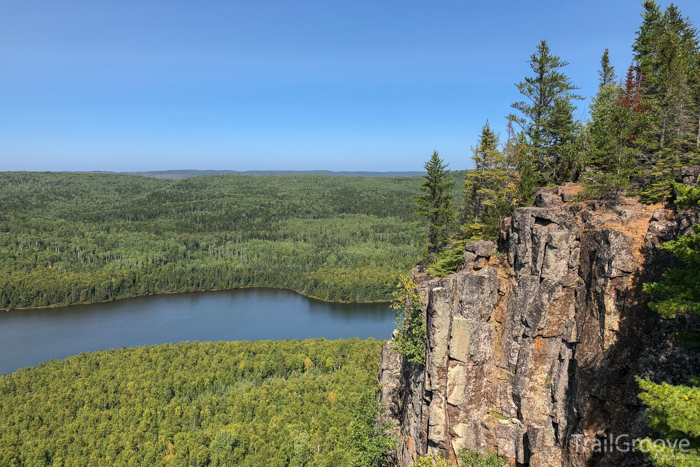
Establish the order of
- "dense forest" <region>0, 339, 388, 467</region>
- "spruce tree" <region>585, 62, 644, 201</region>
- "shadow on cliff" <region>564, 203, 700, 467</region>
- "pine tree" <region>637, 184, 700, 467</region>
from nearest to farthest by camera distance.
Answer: "pine tree" <region>637, 184, 700, 467</region> → "shadow on cliff" <region>564, 203, 700, 467</region> → "spruce tree" <region>585, 62, 644, 201</region> → "dense forest" <region>0, 339, 388, 467</region>

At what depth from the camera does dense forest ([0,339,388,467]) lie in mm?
35656

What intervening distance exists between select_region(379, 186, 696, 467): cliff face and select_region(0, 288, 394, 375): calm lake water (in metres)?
57.8

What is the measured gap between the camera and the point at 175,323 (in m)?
82.4

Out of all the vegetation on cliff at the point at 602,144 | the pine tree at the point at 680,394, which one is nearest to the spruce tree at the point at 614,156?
the vegetation on cliff at the point at 602,144

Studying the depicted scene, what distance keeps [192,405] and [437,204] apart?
116 ft

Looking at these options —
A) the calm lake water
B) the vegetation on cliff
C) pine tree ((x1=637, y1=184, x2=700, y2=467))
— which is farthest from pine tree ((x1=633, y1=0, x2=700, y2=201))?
the calm lake water

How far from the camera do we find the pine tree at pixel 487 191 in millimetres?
19406

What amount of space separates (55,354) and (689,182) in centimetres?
8198

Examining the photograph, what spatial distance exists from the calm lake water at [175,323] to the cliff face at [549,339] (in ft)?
190

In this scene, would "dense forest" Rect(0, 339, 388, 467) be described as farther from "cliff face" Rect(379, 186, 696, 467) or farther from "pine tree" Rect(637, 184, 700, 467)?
"pine tree" Rect(637, 184, 700, 467)

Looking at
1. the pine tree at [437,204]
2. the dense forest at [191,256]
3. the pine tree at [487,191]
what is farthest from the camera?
the dense forest at [191,256]

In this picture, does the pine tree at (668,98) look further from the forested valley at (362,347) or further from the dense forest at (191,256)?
the dense forest at (191,256)

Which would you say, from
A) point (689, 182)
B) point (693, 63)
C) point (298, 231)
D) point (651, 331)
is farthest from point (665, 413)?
point (298, 231)

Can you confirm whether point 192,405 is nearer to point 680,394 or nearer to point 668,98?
point 680,394
